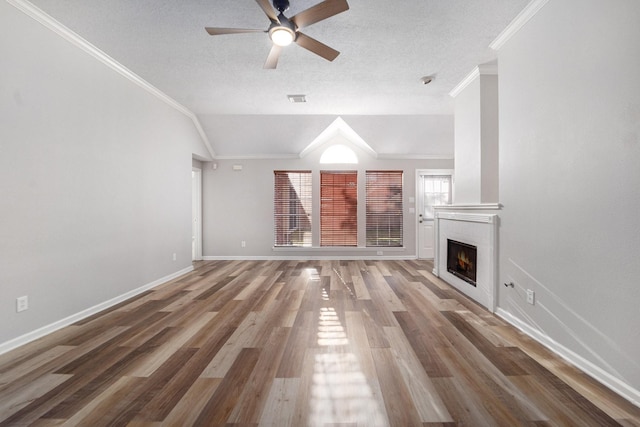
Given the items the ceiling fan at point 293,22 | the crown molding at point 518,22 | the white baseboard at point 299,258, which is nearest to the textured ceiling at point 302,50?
the crown molding at point 518,22

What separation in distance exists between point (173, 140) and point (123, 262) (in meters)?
2.08

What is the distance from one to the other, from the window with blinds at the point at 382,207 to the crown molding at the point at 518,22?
3.54 m

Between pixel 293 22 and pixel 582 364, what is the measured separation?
10.7 feet

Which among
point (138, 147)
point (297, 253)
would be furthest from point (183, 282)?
point (297, 253)

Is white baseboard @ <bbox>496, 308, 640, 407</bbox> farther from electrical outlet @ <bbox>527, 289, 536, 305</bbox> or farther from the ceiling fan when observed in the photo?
the ceiling fan

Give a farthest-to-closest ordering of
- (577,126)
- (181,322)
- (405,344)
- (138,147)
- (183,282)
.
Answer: (183,282) < (138,147) < (181,322) < (405,344) < (577,126)

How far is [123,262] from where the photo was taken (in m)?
3.41

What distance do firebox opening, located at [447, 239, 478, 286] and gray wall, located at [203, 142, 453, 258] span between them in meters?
2.09

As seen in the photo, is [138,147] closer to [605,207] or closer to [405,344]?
[405,344]

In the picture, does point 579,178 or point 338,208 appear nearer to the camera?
point 579,178

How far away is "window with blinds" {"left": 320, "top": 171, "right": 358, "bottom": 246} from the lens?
636 cm

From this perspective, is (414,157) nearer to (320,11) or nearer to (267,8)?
(320,11)

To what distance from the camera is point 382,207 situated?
20.8 ft

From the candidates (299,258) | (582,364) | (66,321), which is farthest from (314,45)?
(299,258)
